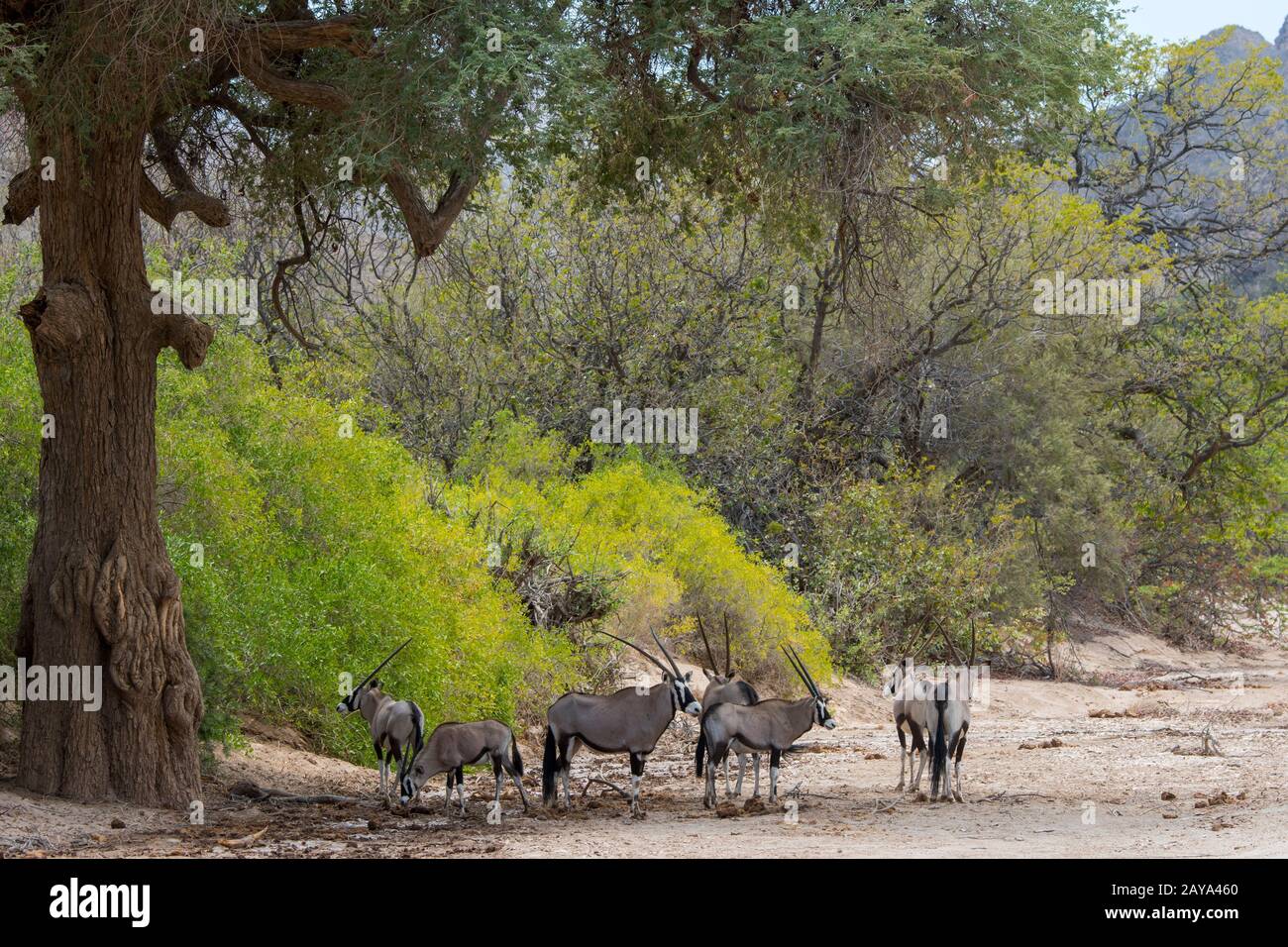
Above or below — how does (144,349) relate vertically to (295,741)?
above

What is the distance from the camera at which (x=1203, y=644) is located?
27938mm

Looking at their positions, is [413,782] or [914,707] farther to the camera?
[914,707]

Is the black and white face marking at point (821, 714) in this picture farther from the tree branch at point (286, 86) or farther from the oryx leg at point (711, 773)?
the tree branch at point (286, 86)

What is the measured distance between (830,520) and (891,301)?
421 inches

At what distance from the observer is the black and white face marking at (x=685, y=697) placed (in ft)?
31.3

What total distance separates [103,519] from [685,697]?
4.04 meters

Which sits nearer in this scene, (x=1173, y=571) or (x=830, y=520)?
(x=830, y=520)

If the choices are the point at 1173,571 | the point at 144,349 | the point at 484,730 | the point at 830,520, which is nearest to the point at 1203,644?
the point at 1173,571

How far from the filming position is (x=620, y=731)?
32.3 ft

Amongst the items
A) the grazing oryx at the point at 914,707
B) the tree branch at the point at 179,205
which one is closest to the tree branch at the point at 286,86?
the tree branch at the point at 179,205

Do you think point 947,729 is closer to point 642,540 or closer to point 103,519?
point 103,519

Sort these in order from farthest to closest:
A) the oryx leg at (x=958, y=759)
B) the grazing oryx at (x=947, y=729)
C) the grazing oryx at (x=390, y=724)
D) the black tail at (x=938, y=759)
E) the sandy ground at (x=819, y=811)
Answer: the oryx leg at (x=958, y=759), the black tail at (x=938, y=759), the grazing oryx at (x=947, y=729), the grazing oryx at (x=390, y=724), the sandy ground at (x=819, y=811)

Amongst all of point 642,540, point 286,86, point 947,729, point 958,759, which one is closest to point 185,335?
point 286,86

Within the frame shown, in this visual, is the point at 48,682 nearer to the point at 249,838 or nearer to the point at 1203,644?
the point at 249,838
